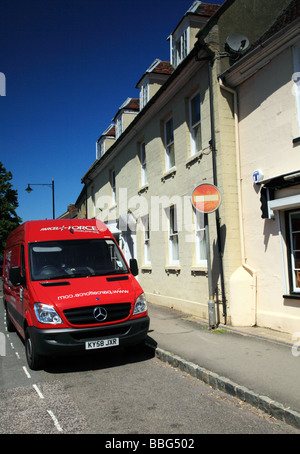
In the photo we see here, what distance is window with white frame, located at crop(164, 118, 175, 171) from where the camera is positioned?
41.1 ft

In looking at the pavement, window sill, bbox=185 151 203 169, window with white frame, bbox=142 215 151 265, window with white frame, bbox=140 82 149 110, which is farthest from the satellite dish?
window with white frame, bbox=142 215 151 265

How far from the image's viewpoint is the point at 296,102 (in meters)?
7.57

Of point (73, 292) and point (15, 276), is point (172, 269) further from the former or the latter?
point (73, 292)

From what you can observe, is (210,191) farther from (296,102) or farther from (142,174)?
(142,174)

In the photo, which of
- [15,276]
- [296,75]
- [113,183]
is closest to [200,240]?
[296,75]

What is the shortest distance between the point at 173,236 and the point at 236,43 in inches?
229

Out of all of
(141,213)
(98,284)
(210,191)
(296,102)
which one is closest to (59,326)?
(98,284)

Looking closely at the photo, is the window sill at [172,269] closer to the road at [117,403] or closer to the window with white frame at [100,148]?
the road at [117,403]

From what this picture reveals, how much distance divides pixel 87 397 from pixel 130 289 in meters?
2.01

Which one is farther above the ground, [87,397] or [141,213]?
[141,213]

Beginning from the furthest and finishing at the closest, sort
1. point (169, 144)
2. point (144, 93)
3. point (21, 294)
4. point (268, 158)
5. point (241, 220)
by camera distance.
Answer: point (144, 93), point (169, 144), point (241, 220), point (268, 158), point (21, 294)

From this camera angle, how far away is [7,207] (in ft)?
152

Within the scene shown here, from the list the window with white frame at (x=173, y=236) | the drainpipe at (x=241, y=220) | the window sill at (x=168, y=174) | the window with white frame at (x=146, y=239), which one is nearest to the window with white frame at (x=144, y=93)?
the window sill at (x=168, y=174)

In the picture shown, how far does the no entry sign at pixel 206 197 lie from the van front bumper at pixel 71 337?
3160mm
